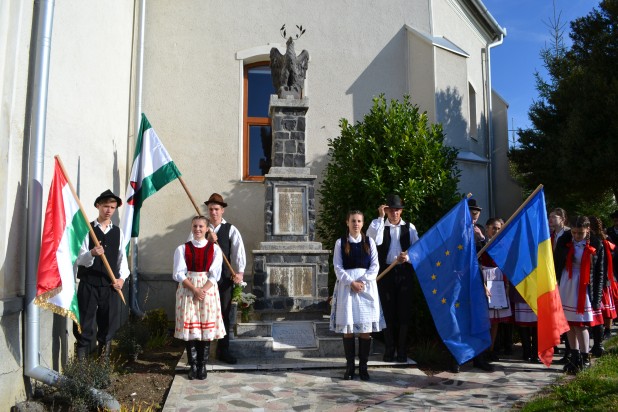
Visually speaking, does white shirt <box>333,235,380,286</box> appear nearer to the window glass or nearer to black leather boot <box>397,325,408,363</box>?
black leather boot <box>397,325,408,363</box>

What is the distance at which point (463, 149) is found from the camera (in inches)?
453

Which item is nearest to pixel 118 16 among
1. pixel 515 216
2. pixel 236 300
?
pixel 236 300

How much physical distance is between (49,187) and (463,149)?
814 centimetres

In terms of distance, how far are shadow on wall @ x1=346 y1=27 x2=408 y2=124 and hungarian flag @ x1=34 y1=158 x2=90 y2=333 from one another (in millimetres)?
6421

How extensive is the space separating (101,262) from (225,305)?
1.62 meters

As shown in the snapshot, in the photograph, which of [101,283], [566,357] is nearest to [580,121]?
[566,357]

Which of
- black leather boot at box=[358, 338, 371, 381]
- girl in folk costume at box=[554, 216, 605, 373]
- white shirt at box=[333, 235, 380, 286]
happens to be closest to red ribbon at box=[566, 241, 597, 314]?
girl in folk costume at box=[554, 216, 605, 373]

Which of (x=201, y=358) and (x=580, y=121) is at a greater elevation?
(x=580, y=121)

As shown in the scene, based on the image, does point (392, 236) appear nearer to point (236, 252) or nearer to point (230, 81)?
point (236, 252)

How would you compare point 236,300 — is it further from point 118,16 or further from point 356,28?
point 356,28

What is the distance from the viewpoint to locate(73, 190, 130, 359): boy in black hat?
230 inches

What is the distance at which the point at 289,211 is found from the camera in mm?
8281

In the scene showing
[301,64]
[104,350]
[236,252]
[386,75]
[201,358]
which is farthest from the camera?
[386,75]

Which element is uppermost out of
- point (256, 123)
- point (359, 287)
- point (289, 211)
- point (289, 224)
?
point (256, 123)
